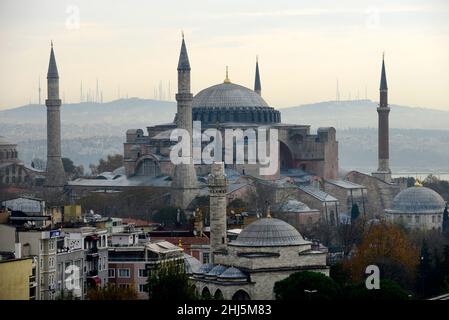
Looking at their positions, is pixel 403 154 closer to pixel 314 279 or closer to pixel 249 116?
pixel 249 116

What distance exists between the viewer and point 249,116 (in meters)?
61.8

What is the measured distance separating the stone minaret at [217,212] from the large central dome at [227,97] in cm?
2718

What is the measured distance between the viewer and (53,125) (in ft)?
188

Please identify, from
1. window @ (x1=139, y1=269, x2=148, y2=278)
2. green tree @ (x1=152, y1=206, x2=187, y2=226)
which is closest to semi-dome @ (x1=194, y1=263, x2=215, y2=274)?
window @ (x1=139, y1=269, x2=148, y2=278)

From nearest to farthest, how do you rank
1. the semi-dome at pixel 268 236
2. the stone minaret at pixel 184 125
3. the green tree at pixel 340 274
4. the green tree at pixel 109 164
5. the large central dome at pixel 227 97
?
the green tree at pixel 340 274
the semi-dome at pixel 268 236
the stone minaret at pixel 184 125
the large central dome at pixel 227 97
the green tree at pixel 109 164

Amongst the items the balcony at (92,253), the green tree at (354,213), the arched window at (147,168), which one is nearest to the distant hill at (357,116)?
Result: the arched window at (147,168)

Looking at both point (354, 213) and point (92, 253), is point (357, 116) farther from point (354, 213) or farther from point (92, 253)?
point (92, 253)

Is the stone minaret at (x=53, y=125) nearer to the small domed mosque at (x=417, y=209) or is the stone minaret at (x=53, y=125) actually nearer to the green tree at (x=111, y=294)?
the small domed mosque at (x=417, y=209)

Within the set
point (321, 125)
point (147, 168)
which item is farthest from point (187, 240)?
point (321, 125)

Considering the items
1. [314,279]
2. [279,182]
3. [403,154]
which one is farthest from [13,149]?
[314,279]

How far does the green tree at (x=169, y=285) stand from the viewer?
87.5 ft

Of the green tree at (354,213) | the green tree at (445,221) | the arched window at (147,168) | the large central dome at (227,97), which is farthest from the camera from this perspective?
the large central dome at (227,97)

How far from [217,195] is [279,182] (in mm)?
21793

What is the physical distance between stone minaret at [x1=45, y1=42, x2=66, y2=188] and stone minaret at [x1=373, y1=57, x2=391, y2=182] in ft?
34.8
